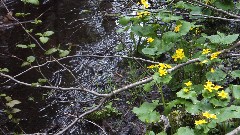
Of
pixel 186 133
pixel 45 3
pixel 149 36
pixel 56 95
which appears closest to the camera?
pixel 186 133

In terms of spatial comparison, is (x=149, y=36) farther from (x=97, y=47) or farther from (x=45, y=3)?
(x=45, y=3)

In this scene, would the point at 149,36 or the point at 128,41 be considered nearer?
the point at 149,36

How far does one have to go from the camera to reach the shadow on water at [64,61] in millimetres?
3453

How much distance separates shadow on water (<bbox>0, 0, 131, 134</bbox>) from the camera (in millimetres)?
3453

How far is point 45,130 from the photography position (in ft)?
10.7

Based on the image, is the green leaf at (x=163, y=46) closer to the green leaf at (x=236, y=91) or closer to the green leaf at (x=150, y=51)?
the green leaf at (x=150, y=51)

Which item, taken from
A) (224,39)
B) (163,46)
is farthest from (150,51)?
(224,39)

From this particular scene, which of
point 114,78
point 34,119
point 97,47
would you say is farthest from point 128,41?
point 34,119

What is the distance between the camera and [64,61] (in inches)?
167

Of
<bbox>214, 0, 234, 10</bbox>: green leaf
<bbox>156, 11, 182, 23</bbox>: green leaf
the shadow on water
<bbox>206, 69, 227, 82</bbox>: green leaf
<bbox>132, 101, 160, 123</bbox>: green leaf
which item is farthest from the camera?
<bbox>214, 0, 234, 10</bbox>: green leaf

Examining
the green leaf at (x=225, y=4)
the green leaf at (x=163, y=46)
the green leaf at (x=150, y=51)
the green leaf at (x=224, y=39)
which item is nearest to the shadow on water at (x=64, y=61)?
the green leaf at (x=150, y=51)

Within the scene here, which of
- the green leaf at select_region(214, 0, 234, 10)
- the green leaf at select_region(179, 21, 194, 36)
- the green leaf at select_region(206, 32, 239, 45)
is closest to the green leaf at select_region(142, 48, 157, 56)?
the green leaf at select_region(179, 21, 194, 36)

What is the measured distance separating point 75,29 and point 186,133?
2.95 m

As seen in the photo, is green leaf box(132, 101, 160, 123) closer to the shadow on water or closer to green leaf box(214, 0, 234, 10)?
the shadow on water
